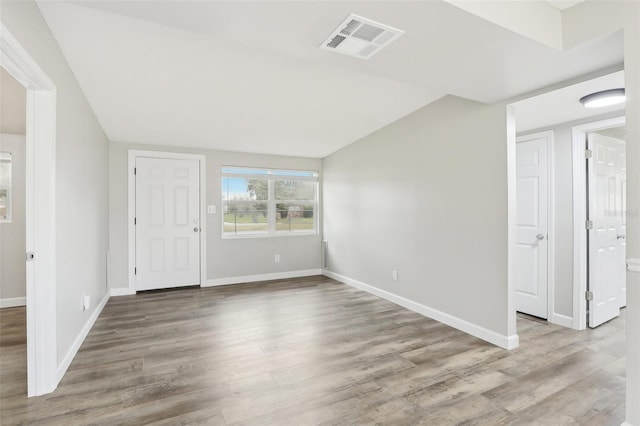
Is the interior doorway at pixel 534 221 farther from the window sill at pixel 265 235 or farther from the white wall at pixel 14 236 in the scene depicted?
the white wall at pixel 14 236

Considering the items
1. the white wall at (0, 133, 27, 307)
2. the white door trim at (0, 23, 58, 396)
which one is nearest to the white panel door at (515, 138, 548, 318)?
the white door trim at (0, 23, 58, 396)

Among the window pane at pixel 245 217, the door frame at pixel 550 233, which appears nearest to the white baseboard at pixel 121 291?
the window pane at pixel 245 217

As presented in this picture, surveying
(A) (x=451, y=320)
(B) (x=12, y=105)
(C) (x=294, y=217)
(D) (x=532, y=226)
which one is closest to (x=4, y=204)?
(B) (x=12, y=105)

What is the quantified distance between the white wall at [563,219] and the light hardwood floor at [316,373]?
37 cm

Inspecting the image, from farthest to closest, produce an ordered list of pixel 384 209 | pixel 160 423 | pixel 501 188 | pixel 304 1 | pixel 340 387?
pixel 384 209, pixel 501 188, pixel 340 387, pixel 160 423, pixel 304 1

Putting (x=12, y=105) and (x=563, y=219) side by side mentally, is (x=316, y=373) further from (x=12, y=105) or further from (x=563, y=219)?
(x=12, y=105)

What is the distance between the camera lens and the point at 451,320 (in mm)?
3295

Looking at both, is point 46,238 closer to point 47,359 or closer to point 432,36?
point 47,359

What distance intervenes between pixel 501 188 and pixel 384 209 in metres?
1.67

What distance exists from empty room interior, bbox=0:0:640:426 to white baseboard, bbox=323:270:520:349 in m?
0.02

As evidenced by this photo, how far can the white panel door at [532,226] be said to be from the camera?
3.46m

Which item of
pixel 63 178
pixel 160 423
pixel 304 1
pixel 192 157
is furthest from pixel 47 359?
pixel 192 157

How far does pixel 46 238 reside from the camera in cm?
201

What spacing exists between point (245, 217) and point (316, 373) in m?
3.55
